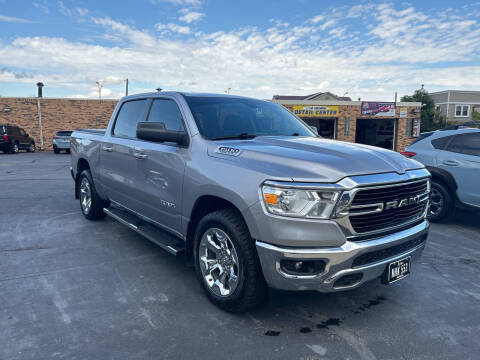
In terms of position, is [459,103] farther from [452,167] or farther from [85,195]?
[85,195]

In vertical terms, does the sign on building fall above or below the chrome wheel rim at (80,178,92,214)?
above

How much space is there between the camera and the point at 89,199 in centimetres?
604

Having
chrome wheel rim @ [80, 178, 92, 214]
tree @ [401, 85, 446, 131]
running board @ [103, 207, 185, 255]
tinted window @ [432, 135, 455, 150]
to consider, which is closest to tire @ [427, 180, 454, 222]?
tinted window @ [432, 135, 455, 150]

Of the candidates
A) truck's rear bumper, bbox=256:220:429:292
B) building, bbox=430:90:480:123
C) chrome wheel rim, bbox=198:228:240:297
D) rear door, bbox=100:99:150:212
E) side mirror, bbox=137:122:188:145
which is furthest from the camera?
building, bbox=430:90:480:123

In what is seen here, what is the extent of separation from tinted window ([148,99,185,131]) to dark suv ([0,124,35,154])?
72.0ft

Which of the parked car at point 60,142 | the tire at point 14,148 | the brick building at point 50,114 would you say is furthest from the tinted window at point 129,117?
the brick building at point 50,114

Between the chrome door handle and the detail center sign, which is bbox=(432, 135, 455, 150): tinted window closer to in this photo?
the chrome door handle

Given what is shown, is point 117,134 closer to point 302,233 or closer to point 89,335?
point 89,335

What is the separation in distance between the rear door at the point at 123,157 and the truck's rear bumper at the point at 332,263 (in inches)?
87.8

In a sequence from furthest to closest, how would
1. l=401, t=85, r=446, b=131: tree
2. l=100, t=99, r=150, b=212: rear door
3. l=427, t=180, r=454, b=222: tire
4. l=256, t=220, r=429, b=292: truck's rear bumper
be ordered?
l=401, t=85, r=446, b=131: tree → l=427, t=180, r=454, b=222: tire → l=100, t=99, r=150, b=212: rear door → l=256, t=220, r=429, b=292: truck's rear bumper

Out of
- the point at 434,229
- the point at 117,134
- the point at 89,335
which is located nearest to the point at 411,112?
the point at 434,229

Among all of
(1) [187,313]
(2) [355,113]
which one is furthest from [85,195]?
(2) [355,113]

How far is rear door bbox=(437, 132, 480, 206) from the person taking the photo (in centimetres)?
579

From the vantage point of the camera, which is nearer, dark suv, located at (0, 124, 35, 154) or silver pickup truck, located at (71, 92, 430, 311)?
silver pickup truck, located at (71, 92, 430, 311)
